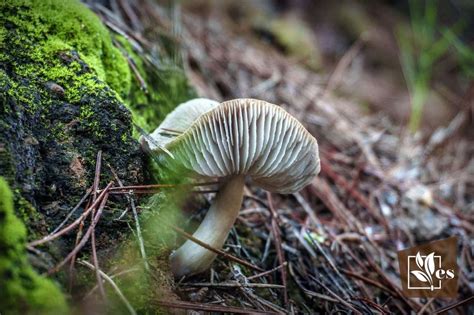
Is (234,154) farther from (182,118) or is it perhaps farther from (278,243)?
(278,243)

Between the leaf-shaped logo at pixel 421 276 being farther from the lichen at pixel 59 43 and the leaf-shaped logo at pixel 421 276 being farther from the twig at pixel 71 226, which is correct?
the lichen at pixel 59 43

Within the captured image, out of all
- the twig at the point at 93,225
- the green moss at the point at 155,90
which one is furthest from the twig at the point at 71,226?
the green moss at the point at 155,90

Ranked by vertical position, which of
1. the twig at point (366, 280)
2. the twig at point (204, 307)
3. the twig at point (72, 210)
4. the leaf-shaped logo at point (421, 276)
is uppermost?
the leaf-shaped logo at point (421, 276)

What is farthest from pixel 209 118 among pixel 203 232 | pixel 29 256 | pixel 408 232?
pixel 408 232

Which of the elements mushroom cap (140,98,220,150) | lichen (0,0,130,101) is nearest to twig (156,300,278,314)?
mushroom cap (140,98,220,150)

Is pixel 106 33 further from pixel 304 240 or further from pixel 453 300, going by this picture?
pixel 453 300

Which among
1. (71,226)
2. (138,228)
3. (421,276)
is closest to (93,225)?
(71,226)
